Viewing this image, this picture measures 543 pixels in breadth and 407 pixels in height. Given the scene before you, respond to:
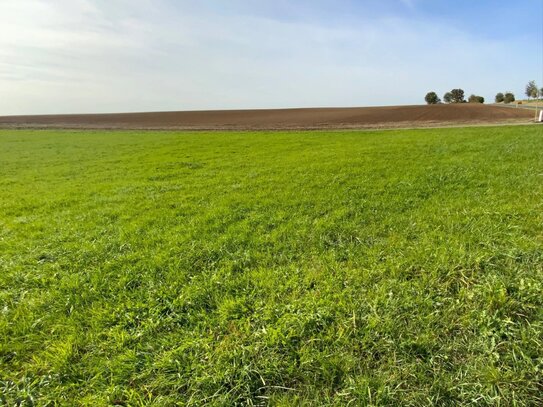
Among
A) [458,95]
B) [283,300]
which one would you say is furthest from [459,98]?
[283,300]

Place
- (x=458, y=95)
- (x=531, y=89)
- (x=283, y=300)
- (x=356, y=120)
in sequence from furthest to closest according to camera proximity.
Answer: (x=458, y=95), (x=531, y=89), (x=356, y=120), (x=283, y=300)

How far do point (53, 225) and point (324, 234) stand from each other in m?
6.13

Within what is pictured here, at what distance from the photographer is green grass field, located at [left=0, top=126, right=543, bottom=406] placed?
8.93ft

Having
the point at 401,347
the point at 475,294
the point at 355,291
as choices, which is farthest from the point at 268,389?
the point at 475,294

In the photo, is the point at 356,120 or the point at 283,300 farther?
the point at 356,120

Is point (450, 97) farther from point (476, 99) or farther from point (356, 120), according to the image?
point (356, 120)

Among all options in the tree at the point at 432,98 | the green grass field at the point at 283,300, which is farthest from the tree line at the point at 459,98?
the green grass field at the point at 283,300

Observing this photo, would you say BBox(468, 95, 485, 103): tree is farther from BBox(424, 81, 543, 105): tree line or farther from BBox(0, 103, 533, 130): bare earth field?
BBox(0, 103, 533, 130): bare earth field

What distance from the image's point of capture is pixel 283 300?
3.81 meters

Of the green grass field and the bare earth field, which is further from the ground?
the bare earth field

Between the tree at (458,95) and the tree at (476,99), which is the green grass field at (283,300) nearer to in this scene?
the tree at (476,99)

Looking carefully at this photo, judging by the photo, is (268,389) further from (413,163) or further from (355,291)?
(413,163)

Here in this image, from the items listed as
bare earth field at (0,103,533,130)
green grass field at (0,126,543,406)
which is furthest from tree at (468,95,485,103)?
green grass field at (0,126,543,406)

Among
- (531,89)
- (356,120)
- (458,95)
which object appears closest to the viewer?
(356,120)
